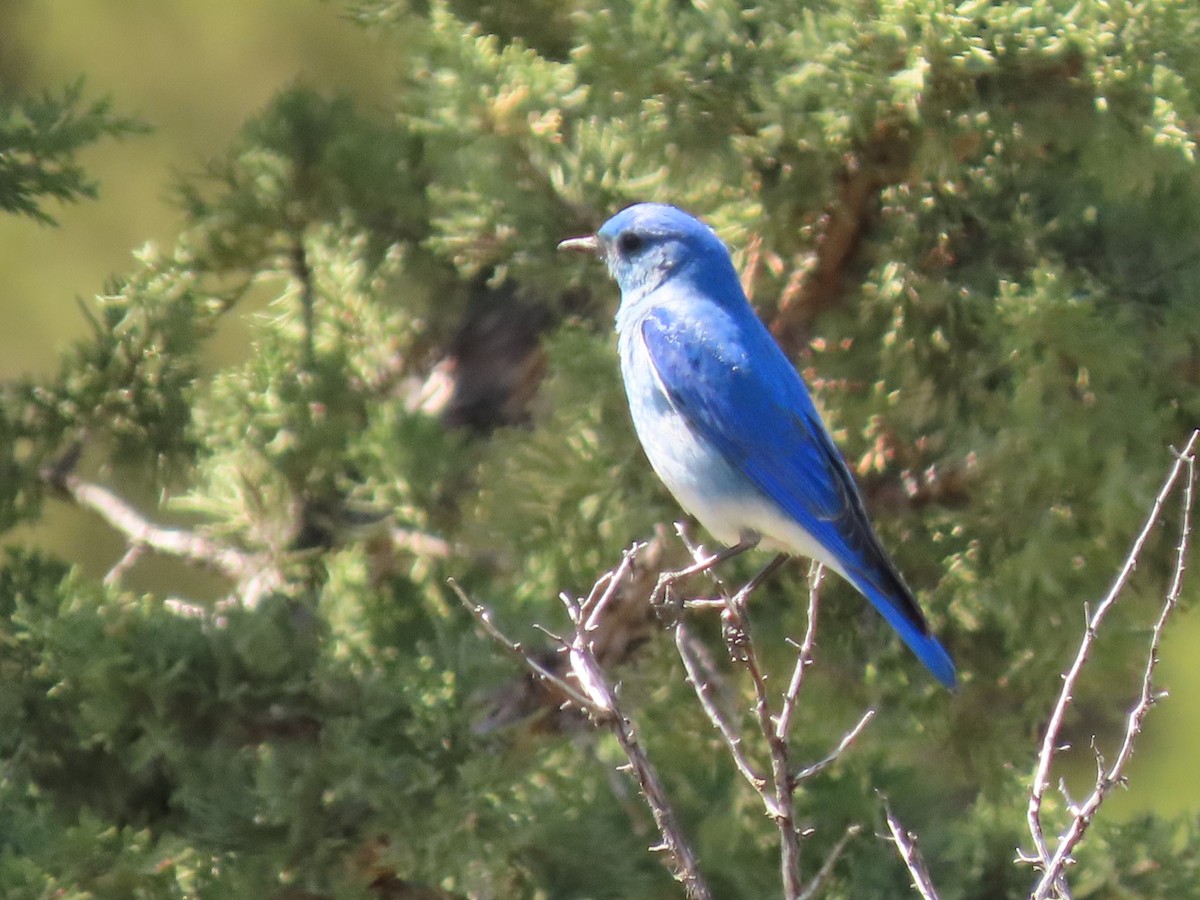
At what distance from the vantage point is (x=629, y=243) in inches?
102

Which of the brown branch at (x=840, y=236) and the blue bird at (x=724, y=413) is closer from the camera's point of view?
the blue bird at (x=724, y=413)

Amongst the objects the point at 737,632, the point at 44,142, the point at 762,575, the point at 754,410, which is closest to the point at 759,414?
the point at 754,410

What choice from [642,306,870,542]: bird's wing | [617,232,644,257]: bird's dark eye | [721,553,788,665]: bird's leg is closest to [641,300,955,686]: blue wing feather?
[642,306,870,542]: bird's wing

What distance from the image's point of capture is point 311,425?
2848 millimetres

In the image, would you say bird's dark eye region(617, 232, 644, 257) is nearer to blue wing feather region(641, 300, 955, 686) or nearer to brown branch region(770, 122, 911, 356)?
blue wing feather region(641, 300, 955, 686)

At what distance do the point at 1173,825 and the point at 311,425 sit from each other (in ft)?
5.18

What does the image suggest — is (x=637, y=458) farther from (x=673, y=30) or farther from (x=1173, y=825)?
(x=1173, y=825)

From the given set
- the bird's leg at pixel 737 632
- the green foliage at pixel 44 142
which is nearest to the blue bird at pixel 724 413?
the bird's leg at pixel 737 632

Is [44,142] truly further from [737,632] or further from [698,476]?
Result: [737,632]

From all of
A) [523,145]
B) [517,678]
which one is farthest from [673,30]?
[517,678]

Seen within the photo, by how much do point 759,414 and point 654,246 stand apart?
1.12 feet

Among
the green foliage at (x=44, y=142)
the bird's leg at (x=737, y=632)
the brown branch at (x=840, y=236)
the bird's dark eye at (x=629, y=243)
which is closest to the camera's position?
the bird's leg at (x=737, y=632)

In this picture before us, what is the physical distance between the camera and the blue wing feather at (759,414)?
2312 mm

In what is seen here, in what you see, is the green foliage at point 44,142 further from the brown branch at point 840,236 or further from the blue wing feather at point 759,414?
the brown branch at point 840,236
